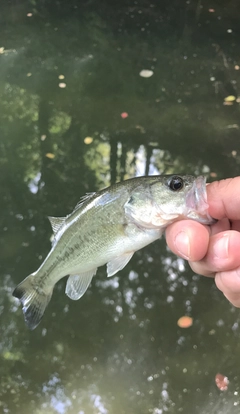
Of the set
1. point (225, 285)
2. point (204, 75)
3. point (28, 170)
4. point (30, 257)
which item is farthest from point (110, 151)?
point (225, 285)

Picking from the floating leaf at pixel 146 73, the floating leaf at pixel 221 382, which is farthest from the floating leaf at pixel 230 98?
the floating leaf at pixel 221 382

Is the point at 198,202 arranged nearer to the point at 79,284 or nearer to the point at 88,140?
the point at 79,284

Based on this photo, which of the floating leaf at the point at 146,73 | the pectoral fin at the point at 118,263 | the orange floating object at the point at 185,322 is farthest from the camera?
the floating leaf at the point at 146,73

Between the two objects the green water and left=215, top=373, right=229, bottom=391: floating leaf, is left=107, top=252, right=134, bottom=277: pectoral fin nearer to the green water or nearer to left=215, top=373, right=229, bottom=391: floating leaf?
the green water

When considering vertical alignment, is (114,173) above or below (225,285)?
below

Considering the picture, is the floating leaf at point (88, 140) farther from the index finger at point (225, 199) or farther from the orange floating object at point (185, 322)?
the index finger at point (225, 199)

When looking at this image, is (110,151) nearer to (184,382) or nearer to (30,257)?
(30,257)

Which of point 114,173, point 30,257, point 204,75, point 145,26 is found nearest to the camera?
point 30,257

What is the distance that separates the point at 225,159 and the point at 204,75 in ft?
5.28

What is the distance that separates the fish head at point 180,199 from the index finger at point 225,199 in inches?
6.8

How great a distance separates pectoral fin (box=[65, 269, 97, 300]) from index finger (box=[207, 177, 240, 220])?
22.8 inches

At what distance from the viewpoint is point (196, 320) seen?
2.71 meters

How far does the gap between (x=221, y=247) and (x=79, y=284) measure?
63 cm

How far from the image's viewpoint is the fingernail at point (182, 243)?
4.56ft
